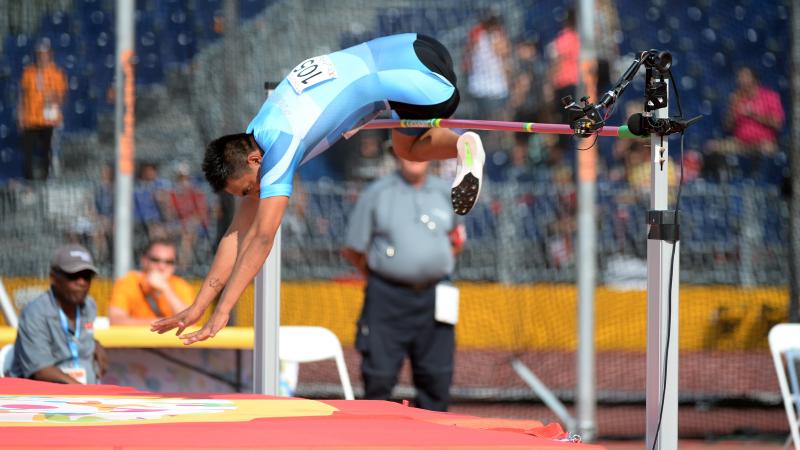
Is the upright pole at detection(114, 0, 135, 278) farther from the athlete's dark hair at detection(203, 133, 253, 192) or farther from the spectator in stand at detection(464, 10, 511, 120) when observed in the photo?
the athlete's dark hair at detection(203, 133, 253, 192)

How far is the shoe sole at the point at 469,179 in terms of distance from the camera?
17.2 feet

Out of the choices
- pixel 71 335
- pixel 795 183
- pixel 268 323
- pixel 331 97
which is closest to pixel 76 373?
pixel 71 335

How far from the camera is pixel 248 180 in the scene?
16.3 ft

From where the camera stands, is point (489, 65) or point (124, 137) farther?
point (489, 65)

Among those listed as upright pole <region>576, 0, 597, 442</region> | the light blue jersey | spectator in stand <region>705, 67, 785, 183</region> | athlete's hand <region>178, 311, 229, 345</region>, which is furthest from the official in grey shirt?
athlete's hand <region>178, 311, 229, 345</region>

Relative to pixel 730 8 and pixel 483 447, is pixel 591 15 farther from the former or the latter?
pixel 483 447

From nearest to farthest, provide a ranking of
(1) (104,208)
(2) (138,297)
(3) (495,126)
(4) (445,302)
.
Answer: (3) (495,126), (4) (445,302), (2) (138,297), (1) (104,208)

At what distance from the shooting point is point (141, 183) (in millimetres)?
9070

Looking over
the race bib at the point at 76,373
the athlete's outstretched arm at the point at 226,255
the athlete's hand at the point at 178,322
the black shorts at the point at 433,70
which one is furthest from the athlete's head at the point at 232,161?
the race bib at the point at 76,373

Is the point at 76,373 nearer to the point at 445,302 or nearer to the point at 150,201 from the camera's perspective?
the point at 445,302

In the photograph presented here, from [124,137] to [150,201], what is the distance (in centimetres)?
79

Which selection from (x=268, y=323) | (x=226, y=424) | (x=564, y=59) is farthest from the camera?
(x=564, y=59)

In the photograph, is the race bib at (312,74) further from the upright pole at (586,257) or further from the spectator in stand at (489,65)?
the spectator in stand at (489,65)

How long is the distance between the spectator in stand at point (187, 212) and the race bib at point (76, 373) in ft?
8.43
